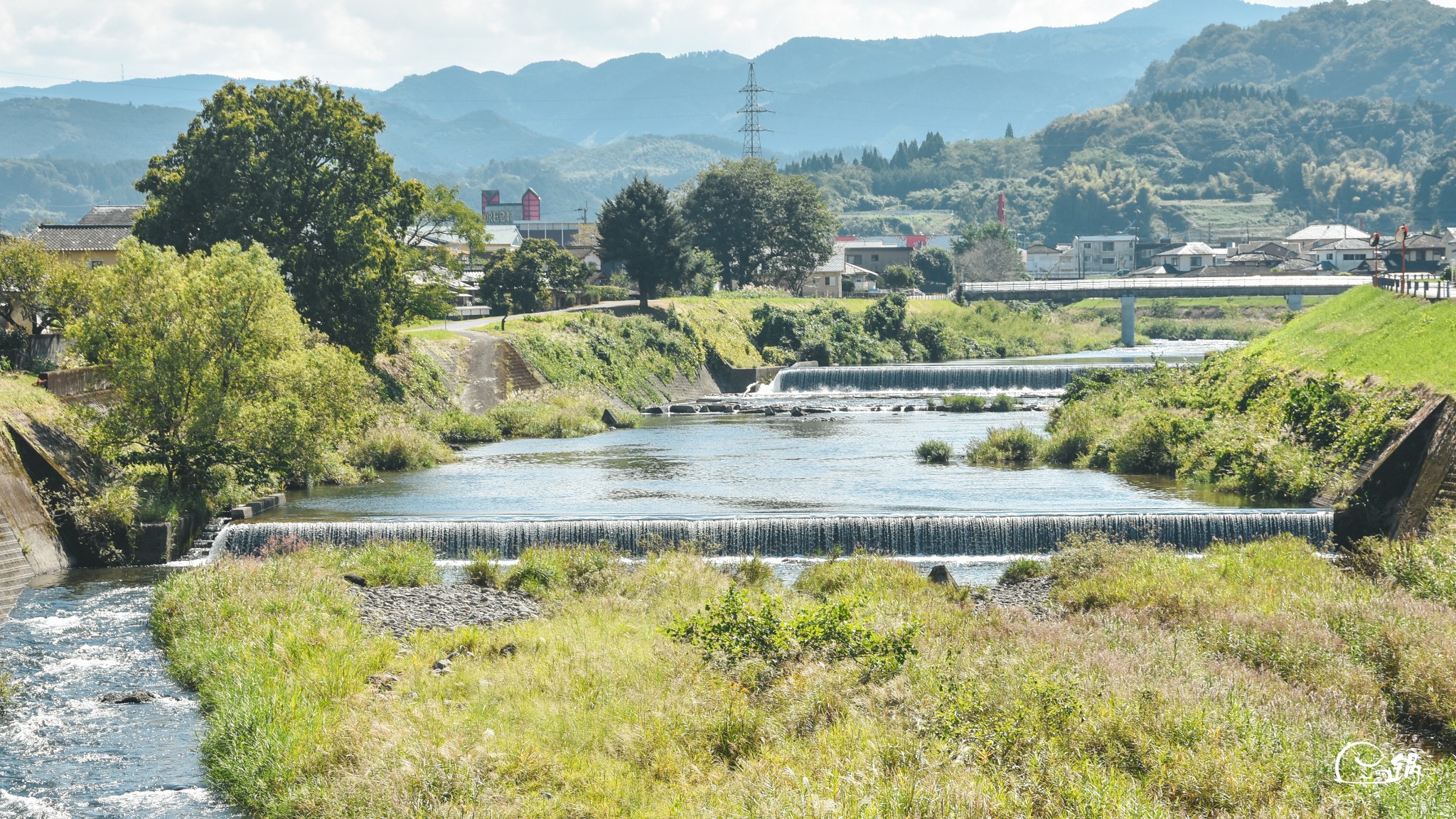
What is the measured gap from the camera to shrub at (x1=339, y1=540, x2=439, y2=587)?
25.9 meters

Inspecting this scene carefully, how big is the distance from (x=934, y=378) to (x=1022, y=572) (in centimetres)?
4521

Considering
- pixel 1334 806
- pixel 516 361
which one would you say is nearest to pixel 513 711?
pixel 1334 806

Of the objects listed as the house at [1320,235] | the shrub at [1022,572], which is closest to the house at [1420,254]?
the house at [1320,235]

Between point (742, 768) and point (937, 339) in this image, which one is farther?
point (937, 339)

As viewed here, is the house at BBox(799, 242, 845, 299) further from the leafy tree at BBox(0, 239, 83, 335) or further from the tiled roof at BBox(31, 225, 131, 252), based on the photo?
the leafy tree at BBox(0, 239, 83, 335)

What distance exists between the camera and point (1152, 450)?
A: 130 ft

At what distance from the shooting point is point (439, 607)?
23.3 meters

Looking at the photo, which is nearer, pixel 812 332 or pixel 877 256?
pixel 812 332

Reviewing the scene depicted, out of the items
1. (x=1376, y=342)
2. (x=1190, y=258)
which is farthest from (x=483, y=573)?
(x=1190, y=258)

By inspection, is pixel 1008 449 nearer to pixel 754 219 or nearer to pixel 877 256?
pixel 754 219

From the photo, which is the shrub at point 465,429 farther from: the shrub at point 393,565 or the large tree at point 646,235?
the large tree at point 646,235

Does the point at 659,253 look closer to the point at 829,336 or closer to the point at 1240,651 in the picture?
the point at 829,336

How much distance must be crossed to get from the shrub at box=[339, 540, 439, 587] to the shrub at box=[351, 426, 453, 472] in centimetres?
1459

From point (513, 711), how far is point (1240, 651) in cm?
963
